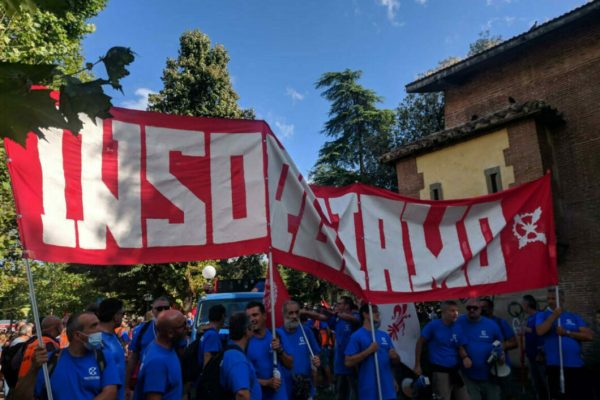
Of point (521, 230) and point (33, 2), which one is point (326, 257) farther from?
point (33, 2)

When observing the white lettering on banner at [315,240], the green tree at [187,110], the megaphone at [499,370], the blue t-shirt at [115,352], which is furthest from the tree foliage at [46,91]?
the green tree at [187,110]

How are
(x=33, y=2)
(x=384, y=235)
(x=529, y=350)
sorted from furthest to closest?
(x=529, y=350) → (x=384, y=235) → (x=33, y=2)

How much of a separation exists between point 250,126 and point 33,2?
312cm

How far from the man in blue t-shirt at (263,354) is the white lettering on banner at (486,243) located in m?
3.22

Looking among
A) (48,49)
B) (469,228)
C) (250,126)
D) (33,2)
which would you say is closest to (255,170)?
(250,126)

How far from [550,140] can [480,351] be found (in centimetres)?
1006

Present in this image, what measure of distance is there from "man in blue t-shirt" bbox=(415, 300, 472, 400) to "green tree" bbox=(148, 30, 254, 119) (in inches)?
854

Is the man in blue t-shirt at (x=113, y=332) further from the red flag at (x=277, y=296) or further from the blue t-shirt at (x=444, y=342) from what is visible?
the blue t-shirt at (x=444, y=342)

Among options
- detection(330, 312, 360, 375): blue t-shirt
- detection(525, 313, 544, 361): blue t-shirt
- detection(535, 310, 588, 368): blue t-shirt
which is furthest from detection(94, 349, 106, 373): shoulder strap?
detection(525, 313, 544, 361): blue t-shirt

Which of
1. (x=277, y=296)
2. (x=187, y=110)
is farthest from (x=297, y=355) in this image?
(x=187, y=110)

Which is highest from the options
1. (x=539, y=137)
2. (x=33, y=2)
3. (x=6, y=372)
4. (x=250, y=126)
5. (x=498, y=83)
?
(x=498, y=83)

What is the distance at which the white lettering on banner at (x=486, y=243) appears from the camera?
6.68m

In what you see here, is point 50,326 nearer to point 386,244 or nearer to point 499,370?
point 386,244

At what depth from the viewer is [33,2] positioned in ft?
5.62
